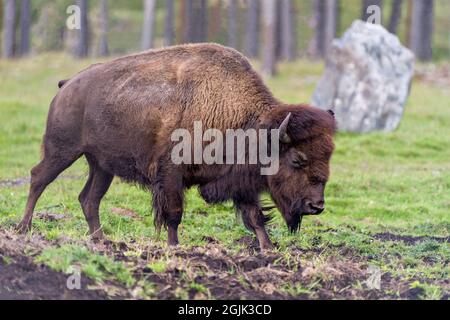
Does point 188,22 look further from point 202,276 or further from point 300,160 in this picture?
point 202,276

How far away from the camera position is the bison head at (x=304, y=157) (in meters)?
8.00

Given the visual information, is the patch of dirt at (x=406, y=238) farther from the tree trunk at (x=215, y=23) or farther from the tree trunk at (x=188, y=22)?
the tree trunk at (x=188, y=22)

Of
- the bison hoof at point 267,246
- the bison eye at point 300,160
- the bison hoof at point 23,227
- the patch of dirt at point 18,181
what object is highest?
the bison eye at point 300,160

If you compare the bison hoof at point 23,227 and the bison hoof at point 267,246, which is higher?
the bison hoof at point 23,227

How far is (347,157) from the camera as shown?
15656mm

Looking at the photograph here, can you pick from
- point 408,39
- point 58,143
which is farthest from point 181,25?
point 58,143

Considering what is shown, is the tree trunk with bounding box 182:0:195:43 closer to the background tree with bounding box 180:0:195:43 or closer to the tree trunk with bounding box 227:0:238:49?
the background tree with bounding box 180:0:195:43

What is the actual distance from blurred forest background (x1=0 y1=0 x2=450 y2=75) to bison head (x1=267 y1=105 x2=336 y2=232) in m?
18.4

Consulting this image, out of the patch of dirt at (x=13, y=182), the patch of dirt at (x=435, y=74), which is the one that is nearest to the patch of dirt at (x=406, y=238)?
the patch of dirt at (x=13, y=182)

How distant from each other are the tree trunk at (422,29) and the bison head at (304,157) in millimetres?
25326

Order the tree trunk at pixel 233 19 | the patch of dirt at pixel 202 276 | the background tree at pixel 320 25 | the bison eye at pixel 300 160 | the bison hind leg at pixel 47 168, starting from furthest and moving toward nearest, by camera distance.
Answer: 1. the background tree at pixel 320 25
2. the tree trunk at pixel 233 19
3. the bison hind leg at pixel 47 168
4. the bison eye at pixel 300 160
5. the patch of dirt at pixel 202 276

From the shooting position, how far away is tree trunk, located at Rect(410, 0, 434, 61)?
3281cm

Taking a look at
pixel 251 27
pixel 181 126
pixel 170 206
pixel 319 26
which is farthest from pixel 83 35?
pixel 170 206

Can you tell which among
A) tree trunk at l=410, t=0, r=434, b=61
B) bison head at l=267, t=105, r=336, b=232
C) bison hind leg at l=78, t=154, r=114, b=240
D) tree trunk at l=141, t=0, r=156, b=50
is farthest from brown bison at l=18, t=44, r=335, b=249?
tree trunk at l=410, t=0, r=434, b=61
